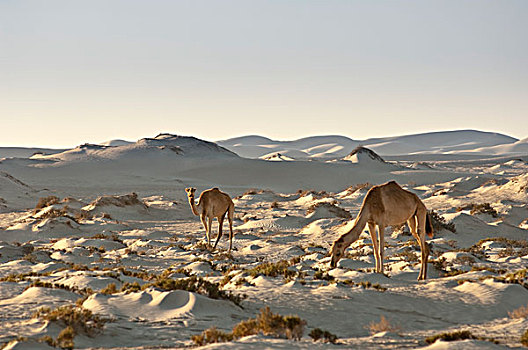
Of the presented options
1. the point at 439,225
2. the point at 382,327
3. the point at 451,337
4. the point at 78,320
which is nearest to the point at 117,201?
the point at 439,225

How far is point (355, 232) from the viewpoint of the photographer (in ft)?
34.0

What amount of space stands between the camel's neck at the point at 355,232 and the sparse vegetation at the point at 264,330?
359 cm

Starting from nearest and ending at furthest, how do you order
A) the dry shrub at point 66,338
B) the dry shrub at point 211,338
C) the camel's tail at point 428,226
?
the dry shrub at point 66,338
the dry shrub at point 211,338
the camel's tail at point 428,226

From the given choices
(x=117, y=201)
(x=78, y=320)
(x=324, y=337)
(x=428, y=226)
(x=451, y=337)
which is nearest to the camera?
(x=451, y=337)

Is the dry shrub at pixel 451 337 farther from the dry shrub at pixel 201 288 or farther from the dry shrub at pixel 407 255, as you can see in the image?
the dry shrub at pixel 407 255

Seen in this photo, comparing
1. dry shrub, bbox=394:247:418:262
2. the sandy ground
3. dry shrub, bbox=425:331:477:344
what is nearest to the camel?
the sandy ground

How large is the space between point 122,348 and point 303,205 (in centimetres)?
2913

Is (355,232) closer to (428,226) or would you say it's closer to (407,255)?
(428,226)

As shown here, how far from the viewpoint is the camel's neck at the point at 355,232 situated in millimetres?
10180

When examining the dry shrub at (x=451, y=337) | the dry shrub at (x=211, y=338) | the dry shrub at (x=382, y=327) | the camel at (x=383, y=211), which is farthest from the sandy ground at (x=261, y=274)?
the camel at (x=383, y=211)

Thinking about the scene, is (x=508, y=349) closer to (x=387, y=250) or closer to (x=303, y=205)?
(x=387, y=250)

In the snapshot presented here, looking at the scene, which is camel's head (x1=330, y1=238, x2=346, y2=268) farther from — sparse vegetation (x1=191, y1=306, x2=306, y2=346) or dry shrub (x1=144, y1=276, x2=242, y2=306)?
sparse vegetation (x1=191, y1=306, x2=306, y2=346)

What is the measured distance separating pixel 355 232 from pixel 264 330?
166 inches

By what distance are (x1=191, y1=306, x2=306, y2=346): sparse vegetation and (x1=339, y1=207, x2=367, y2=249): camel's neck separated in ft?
11.8
